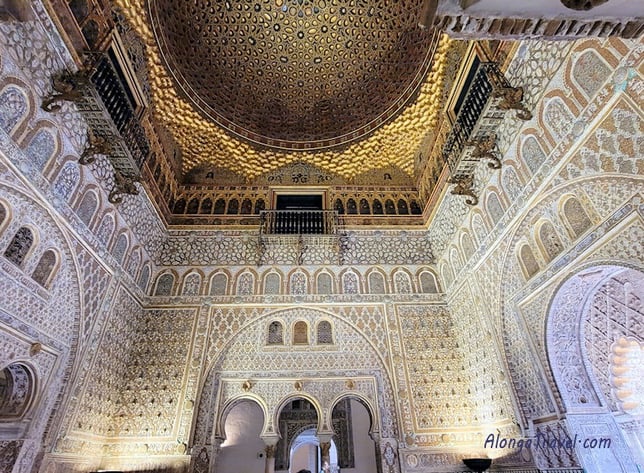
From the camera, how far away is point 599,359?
4449 mm

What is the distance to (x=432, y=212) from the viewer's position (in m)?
7.29

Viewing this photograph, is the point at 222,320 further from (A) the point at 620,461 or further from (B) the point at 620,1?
(B) the point at 620,1

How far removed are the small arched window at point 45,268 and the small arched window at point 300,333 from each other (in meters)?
4.06

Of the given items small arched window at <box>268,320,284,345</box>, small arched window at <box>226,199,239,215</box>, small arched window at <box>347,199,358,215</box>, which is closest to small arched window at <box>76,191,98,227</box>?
small arched window at <box>226,199,239,215</box>

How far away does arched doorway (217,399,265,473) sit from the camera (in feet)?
29.7

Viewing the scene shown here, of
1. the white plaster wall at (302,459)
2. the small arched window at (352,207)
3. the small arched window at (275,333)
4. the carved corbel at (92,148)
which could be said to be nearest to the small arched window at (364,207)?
the small arched window at (352,207)

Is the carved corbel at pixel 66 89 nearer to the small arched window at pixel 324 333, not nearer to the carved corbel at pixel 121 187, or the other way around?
the carved corbel at pixel 121 187

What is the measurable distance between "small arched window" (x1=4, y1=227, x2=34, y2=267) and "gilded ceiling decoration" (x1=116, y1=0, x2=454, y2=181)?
11.7 ft

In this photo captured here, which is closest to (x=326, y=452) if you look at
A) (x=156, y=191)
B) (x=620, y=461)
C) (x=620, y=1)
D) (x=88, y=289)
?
(x=620, y=461)

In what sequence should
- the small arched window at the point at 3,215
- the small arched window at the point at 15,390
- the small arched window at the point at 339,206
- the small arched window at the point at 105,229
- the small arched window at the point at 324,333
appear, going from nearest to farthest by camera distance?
the small arched window at the point at 3,215 → the small arched window at the point at 15,390 → the small arched window at the point at 105,229 → the small arched window at the point at 324,333 → the small arched window at the point at 339,206

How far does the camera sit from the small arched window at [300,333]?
21.8 ft

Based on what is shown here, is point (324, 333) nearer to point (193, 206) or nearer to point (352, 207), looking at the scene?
point (352, 207)

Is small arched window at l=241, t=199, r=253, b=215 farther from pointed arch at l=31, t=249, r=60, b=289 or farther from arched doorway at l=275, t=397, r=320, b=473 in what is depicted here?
arched doorway at l=275, t=397, r=320, b=473

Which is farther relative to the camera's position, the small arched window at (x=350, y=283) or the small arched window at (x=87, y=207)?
the small arched window at (x=350, y=283)
